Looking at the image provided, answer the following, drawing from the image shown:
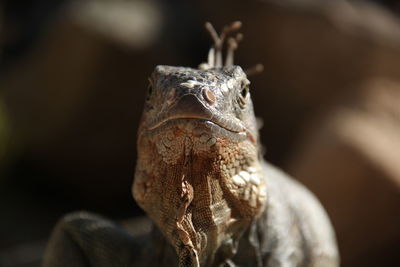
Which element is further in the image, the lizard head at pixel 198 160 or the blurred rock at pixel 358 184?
the blurred rock at pixel 358 184

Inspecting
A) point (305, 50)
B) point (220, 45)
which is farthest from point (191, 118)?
point (305, 50)

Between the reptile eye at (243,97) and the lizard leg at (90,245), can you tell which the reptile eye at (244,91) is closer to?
the reptile eye at (243,97)

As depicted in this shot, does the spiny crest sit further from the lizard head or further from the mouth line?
the mouth line

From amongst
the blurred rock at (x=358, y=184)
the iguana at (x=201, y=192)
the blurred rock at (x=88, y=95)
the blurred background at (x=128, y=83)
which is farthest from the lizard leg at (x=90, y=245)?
the blurred rock at (x=88, y=95)

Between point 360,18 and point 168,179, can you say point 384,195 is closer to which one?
point 360,18

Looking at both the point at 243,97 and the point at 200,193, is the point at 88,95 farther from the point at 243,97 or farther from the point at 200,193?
the point at 200,193
